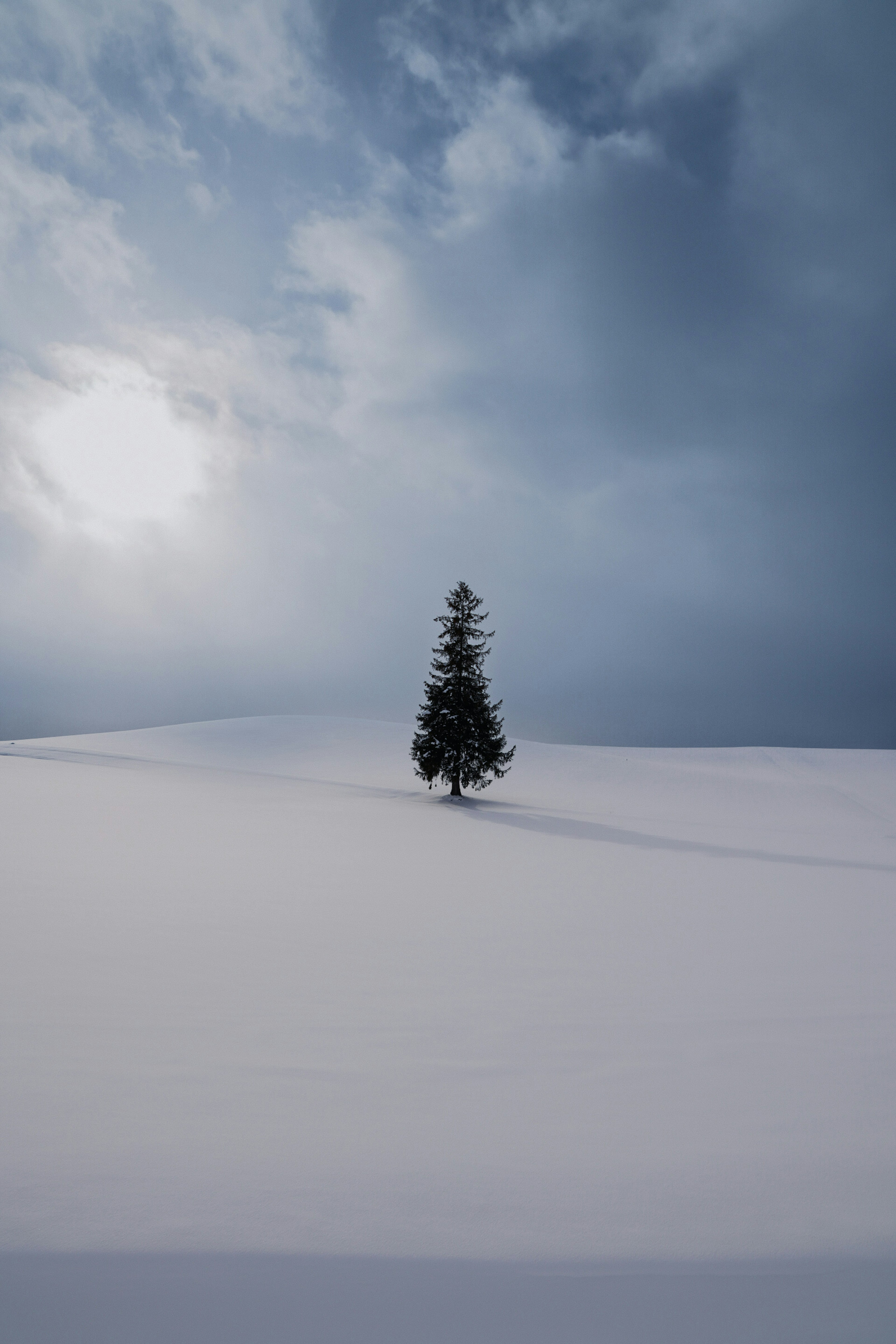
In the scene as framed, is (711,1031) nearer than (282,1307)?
No

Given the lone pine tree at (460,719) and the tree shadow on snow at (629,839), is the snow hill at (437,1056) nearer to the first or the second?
the tree shadow on snow at (629,839)

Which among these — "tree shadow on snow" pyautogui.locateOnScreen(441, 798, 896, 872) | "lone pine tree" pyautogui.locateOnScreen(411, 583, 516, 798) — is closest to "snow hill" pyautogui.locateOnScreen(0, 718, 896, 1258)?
"tree shadow on snow" pyautogui.locateOnScreen(441, 798, 896, 872)

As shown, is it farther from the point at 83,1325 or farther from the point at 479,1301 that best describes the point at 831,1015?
the point at 83,1325

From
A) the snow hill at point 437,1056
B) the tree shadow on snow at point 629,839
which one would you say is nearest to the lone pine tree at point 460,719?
the tree shadow on snow at point 629,839

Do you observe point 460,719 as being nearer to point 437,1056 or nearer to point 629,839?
point 629,839

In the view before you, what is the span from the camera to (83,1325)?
7.00 feet

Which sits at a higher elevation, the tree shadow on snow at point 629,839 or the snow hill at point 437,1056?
the snow hill at point 437,1056

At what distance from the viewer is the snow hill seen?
2631mm

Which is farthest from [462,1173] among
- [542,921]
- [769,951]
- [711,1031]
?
[769,951]

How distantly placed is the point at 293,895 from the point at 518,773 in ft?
84.5

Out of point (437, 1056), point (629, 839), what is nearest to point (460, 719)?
point (629, 839)

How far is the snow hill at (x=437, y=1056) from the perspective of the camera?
8.63ft

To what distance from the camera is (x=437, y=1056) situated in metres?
3.98

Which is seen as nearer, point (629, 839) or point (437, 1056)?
point (437, 1056)
